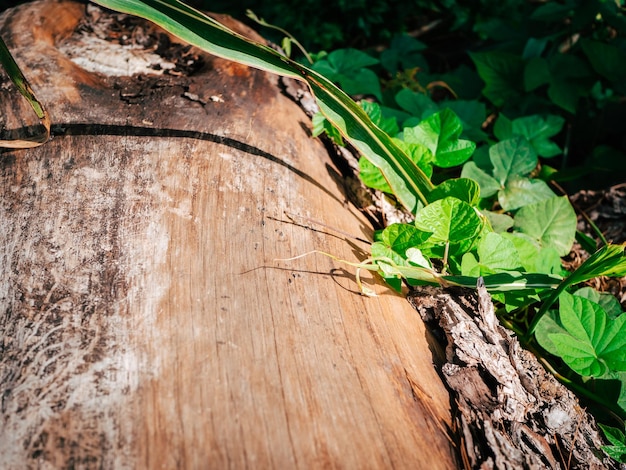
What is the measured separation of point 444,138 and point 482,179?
0.70 ft

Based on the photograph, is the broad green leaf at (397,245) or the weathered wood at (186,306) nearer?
the weathered wood at (186,306)

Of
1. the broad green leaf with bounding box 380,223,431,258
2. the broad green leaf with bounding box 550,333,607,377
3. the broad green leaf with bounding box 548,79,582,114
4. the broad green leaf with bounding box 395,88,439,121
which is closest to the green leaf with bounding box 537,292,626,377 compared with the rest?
the broad green leaf with bounding box 550,333,607,377

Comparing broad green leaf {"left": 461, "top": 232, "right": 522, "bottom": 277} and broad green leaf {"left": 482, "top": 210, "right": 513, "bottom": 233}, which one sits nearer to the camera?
broad green leaf {"left": 461, "top": 232, "right": 522, "bottom": 277}

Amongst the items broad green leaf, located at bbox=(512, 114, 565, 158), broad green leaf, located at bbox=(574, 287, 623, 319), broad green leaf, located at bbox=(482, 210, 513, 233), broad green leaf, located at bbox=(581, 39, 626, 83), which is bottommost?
broad green leaf, located at bbox=(574, 287, 623, 319)

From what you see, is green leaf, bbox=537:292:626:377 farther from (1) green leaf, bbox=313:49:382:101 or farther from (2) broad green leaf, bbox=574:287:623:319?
(1) green leaf, bbox=313:49:382:101

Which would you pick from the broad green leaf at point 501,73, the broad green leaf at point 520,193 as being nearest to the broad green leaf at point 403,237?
the broad green leaf at point 520,193

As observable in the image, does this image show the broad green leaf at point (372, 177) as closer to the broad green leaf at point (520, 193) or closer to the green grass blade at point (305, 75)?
the green grass blade at point (305, 75)

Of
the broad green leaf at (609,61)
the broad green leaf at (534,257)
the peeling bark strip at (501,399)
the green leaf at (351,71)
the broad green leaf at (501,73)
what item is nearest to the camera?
the peeling bark strip at (501,399)

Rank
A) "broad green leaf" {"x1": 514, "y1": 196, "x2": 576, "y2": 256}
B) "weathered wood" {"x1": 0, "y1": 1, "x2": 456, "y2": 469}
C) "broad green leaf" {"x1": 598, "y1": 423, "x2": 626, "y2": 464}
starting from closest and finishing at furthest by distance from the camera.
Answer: "weathered wood" {"x1": 0, "y1": 1, "x2": 456, "y2": 469}
"broad green leaf" {"x1": 598, "y1": 423, "x2": 626, "y2": 464}
"broad green leaf" {"x1": 514, "y1": 196, "x2": 576, "y2": 256}

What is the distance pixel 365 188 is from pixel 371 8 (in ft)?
5.99

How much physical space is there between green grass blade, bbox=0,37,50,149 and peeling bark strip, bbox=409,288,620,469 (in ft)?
3.41

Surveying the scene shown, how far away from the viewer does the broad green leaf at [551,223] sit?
1.38 m

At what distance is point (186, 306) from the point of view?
2.95ft

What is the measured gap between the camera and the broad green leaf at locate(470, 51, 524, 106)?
76.8 inches
